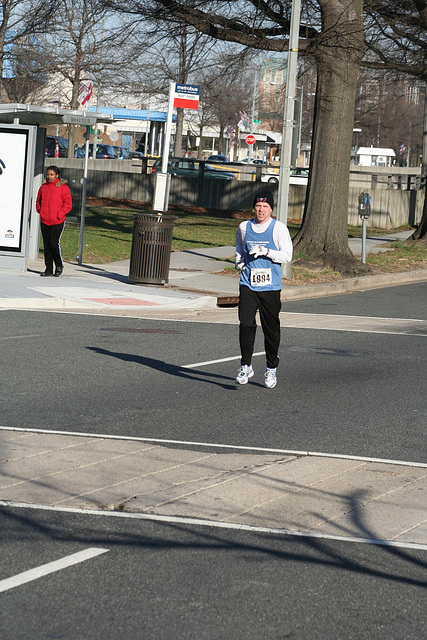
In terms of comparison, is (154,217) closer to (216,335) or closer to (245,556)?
(216,335)

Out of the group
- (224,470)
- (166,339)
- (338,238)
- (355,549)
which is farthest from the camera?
(338,238)

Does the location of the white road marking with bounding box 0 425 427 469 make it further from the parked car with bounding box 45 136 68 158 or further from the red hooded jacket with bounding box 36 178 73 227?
the parked car with bounding box 45 136 68 158

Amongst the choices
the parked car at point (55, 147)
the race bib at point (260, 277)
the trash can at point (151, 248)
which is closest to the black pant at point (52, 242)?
the trash can at point (151, 248)

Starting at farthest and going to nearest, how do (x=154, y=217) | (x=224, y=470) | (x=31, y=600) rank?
(x=154, y=217) < (x=224, y=470) < (x=31, y=600)

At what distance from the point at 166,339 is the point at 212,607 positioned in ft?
25.0

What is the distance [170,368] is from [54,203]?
7076 millimetres

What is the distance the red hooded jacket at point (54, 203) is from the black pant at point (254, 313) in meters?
7.88

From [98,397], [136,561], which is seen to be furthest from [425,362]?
[136,561]

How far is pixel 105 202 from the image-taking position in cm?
3369

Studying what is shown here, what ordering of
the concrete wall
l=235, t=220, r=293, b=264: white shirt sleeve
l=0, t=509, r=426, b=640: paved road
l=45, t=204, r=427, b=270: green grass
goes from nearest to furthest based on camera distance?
l=0, t=509, r=426, b=640: paved road, l=235, t=220, r=293, b=264: white shirt sleeve, l=45, t=204, r=427, b=270: green grass, the concrete wall

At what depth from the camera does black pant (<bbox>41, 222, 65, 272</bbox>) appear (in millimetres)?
15922

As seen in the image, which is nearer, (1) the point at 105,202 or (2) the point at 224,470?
(2) the point at 224,470

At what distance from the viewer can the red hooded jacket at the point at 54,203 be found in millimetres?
15797

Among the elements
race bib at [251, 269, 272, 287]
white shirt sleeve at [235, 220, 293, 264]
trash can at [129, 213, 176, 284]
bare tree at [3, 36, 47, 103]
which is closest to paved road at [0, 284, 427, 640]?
race bib at [251, 269, 272, 287]
